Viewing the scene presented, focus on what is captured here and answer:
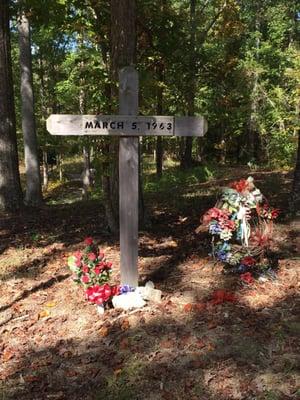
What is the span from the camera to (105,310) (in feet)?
16.5

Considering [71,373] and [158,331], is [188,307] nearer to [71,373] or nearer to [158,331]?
[158,331]

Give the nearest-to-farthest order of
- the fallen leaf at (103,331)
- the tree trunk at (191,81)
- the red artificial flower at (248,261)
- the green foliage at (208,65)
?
the fallen leaf at (103,331)
the red artificial flower at (248,261)
the green foliage at (208,65)
the tree trunk at (191,81)

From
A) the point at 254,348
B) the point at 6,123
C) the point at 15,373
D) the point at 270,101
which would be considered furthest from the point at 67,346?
the point at 270,101

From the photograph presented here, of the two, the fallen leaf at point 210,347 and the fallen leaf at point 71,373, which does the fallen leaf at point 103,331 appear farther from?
the fallen leaf at point 210,347

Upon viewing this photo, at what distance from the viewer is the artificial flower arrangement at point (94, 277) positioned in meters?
4.90

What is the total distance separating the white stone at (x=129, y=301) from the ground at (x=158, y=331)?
9cm

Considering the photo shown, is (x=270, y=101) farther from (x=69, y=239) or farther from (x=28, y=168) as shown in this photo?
(x=69, y=239)

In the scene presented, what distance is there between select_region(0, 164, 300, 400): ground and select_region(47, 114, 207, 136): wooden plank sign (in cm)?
190

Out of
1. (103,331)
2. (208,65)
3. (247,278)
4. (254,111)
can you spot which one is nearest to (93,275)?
(103,331)

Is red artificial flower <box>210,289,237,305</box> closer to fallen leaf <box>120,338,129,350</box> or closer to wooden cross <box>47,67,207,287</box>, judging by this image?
wooden cross <box>47,67,207,287</box>

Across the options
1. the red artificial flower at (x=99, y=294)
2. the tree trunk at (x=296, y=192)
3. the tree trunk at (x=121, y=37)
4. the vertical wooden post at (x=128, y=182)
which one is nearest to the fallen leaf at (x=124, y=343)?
the red artificial flower at (x=99, y=294)

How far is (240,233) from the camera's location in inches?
223

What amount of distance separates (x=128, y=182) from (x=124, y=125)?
0.63 metres

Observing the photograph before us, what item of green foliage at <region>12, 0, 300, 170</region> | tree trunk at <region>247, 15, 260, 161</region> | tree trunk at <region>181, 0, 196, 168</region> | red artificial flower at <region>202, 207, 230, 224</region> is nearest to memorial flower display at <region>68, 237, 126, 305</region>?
red artificial flower at <region>202, 207, 230, 224</region>
